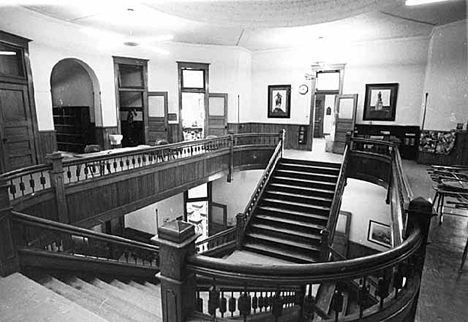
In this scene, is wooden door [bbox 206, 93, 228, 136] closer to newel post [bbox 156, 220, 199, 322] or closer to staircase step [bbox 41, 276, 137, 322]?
staircase step [bbox 41, 276, 137, 322]

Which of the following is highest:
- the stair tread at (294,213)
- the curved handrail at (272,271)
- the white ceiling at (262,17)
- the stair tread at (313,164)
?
the white ceiling at (262,17)

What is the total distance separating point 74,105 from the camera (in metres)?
9.93

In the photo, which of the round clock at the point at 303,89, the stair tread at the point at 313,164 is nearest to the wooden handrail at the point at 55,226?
the stair tread at the point at 313,164

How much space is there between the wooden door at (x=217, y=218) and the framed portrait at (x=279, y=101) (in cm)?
417

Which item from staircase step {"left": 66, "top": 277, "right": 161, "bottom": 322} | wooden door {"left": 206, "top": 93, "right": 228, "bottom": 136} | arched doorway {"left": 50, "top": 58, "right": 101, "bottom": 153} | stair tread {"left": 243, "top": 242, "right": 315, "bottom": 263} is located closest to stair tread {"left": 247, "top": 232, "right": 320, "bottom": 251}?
stair tread {"left": 243, "top": 242, "right": 315, "bottom": 263}

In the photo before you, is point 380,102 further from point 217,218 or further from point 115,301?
point 115,301

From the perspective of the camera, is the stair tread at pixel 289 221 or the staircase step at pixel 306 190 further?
the staircase step at pixel 306 190

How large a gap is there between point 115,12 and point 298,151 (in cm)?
703

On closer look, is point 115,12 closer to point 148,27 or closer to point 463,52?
point 148,27

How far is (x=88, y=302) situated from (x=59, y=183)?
2477 mm

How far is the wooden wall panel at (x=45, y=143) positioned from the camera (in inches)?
271

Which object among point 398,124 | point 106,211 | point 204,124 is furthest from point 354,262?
point 204,124

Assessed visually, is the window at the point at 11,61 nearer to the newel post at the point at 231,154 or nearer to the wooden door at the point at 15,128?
the wooden door at the point at 15,128

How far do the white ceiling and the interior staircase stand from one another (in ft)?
17.0
